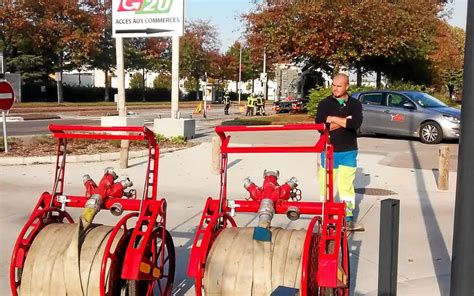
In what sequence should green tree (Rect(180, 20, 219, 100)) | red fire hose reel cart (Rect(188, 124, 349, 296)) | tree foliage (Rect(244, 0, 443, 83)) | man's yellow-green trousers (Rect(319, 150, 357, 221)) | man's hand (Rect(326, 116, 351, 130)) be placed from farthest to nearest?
green tree (Rect(180, 20, 219, 100))
tree foliage (Rect(244, 0, 443, 83))
man's yellow-green trousers (Rect(319, 150, 357, 221))
man's hand (Rect(326, 116, 351, 130))
red fire hose reel cart (Rect(188, 124, 349, 296))

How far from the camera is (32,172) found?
10875 millimetres

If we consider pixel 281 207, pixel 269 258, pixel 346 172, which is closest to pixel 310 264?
pixel 269 258

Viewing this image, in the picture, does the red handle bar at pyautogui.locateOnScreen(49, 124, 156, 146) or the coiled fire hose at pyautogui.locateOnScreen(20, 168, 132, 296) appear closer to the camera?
the coiled fire hose at pyautogui.locateOnScreen(20, 168, 132, 296)

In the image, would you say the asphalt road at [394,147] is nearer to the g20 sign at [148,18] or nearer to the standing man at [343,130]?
Result: the g20 sign at [148,18]

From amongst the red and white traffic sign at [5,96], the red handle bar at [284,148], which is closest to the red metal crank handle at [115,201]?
the red handle bar at [284,148]

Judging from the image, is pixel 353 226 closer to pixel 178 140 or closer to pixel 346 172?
pixel 346 172

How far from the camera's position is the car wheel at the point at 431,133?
54.4ft

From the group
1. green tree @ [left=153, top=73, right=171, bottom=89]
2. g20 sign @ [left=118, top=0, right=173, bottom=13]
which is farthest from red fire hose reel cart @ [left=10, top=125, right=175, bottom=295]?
green tree @ [left=153, top=73, right=171, bottom=89]

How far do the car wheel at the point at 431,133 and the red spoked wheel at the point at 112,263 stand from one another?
14225 mm

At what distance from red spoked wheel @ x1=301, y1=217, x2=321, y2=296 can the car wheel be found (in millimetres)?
13611

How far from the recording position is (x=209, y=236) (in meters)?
3.79

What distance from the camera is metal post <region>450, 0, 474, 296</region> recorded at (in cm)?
279

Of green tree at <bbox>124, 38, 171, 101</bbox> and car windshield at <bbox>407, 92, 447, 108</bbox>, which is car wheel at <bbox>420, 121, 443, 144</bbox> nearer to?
car windshield at <bbox>407, 92, 447, 108</bbox>

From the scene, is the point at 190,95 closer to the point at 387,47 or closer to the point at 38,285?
the point at 387,47
